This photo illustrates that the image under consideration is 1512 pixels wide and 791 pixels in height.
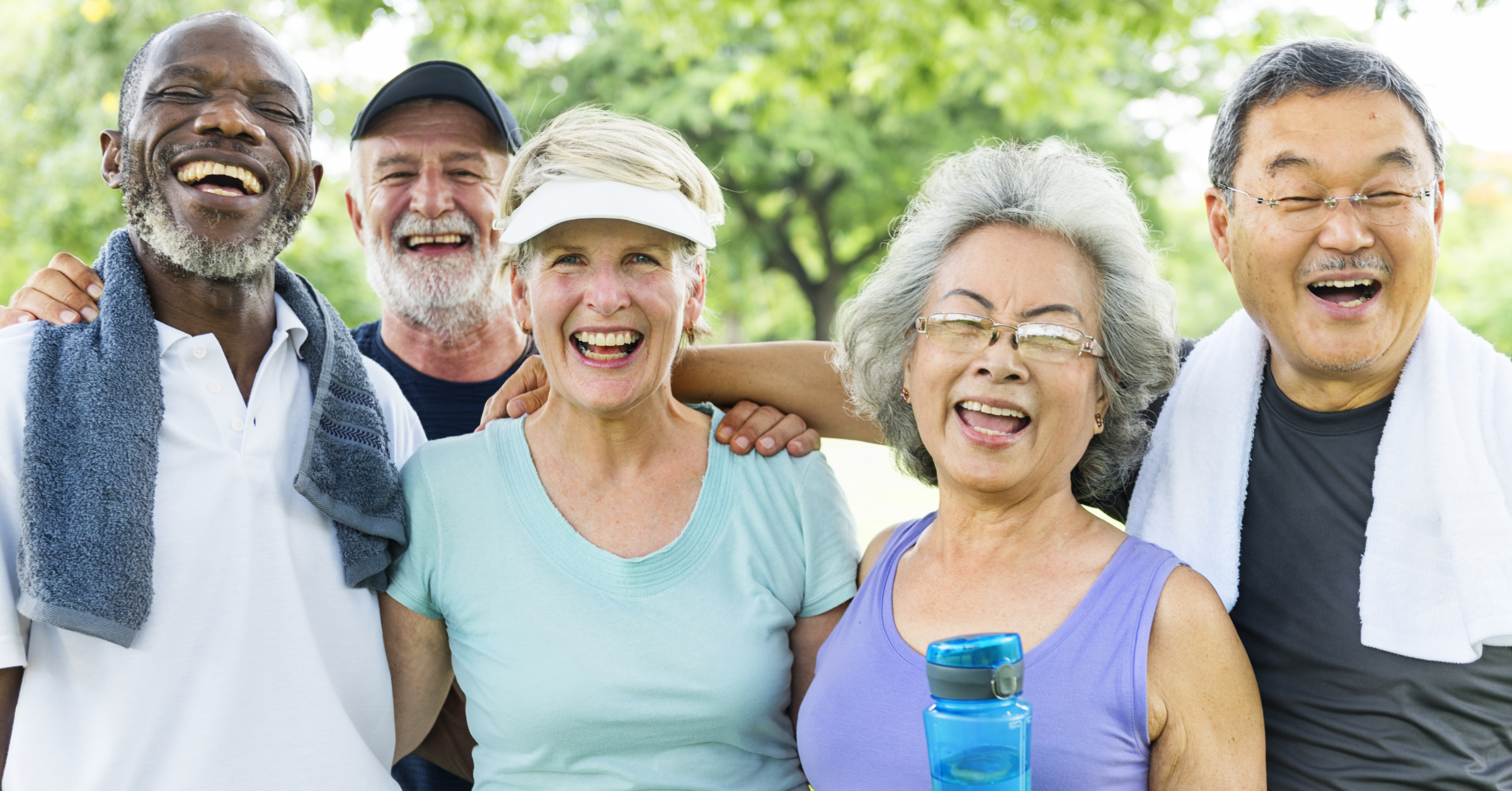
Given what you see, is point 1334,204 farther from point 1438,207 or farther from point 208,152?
point 208,152

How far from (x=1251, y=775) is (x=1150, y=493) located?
0.72 meters

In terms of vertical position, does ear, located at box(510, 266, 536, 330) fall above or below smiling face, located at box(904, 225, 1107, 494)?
above

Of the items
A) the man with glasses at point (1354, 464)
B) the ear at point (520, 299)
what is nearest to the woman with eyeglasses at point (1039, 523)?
the man with glasses at point (1354, 464)

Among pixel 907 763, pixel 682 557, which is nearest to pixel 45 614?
pixel 682 557

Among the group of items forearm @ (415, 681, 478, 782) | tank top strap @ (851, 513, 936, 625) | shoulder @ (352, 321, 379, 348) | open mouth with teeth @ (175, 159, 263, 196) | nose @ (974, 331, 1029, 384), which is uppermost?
shoulder @ (352, 321, 379, 348)

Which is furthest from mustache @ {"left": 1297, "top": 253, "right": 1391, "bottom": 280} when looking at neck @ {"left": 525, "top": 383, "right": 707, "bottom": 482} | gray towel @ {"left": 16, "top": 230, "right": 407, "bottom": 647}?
gray towel @ {"left": 16, "top": 230, "right": 407, "bottom": 647}

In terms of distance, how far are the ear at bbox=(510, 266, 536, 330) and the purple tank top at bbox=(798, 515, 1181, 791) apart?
3.25 ft

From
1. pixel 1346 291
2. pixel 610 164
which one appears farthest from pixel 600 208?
pixel 1346 291

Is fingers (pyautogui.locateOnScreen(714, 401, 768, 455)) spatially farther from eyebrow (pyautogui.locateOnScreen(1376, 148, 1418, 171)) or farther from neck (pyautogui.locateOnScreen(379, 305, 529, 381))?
eyebrow (pyautogui.locateOnScreen(1376, 148, 1418, 171))

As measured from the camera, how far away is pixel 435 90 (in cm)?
339

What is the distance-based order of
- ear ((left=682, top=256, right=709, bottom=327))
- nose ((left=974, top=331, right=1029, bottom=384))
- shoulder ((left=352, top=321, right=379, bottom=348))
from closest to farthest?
nose ((left=974, top=331, right=1029, bottom=384))
ear ((left=682, top=256, right=709, bottom=327))
shoulder ((left=352, top=321, right=379, bottom=348))

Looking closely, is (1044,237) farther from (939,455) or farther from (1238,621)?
(1238,621)

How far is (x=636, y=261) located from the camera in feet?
7.80

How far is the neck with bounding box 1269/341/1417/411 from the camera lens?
2195 millimetres
